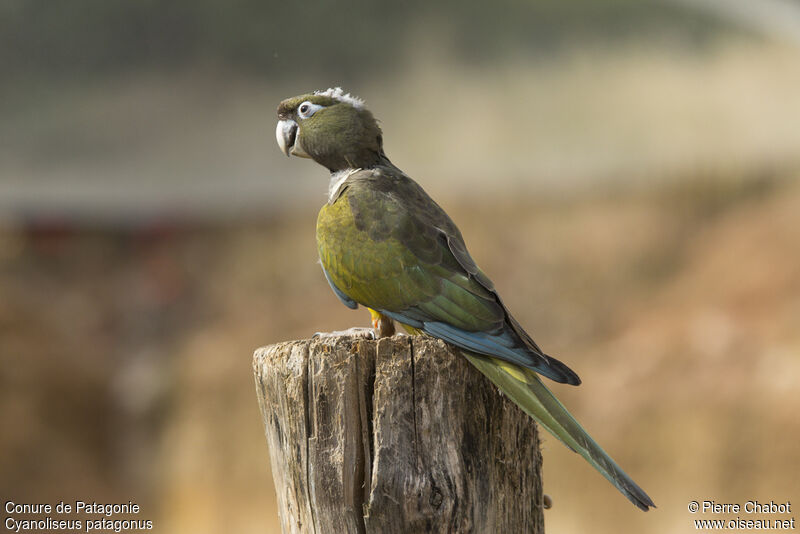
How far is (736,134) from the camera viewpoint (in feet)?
35.1

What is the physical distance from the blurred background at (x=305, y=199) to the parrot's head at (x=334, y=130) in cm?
665

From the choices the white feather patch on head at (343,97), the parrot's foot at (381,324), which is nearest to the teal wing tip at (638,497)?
the parrot's foot at (381,324)

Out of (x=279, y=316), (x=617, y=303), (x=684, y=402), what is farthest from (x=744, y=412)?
(x=279, y=316)

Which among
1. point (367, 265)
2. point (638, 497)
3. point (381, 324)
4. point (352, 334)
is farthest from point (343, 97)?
point (638, 497)

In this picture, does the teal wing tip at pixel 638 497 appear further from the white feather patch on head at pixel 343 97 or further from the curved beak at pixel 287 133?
the curved beak at pixel 287 133

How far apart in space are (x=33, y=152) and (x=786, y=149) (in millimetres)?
11203

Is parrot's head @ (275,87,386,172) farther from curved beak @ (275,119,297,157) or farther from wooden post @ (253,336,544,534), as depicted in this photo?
wooden post @ (253,336,544,534)

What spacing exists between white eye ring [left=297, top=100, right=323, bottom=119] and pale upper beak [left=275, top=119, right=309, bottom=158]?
0.25 ft

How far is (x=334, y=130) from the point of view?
386 centimetres

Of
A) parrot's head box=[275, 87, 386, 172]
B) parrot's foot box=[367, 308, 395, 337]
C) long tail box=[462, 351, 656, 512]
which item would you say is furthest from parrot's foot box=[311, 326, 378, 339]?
parrot's head box=[275, 87, 386, 172]

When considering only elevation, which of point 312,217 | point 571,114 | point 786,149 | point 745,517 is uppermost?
point 571,114

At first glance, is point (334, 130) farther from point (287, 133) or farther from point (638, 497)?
point (638, 497)

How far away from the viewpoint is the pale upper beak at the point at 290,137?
13.2 feet

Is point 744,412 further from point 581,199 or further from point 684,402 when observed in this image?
point 581,199
